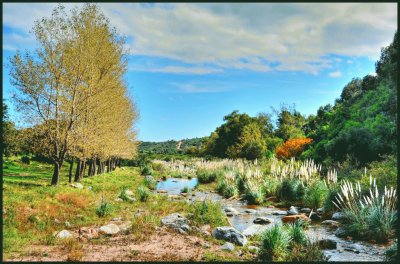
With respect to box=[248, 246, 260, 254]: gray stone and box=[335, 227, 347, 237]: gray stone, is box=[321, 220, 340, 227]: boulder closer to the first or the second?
box=[335, 227, 347, 237]: gray stone

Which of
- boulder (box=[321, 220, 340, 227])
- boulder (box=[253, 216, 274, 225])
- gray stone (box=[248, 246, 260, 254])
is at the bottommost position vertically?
boulder (box=[253, 216, 274, 225])

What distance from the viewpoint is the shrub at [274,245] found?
928 centimetres

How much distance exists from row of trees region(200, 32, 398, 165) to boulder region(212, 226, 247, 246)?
12832 mm

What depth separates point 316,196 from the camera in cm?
1825

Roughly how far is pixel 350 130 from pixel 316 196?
9293 mm

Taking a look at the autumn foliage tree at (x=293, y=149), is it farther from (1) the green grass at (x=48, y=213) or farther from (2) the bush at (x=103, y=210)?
(2) the bush at (x=103, y=210)

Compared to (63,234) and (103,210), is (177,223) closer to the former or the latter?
(63,234)

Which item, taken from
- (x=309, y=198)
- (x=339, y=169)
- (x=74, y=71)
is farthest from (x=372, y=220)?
(x=74, y=71)

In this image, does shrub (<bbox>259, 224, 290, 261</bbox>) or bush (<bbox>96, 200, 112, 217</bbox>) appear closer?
shrub (<bbox>259, 224, 290, 261</bbox>)

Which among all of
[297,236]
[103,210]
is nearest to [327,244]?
[297,236]

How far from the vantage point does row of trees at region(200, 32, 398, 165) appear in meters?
23.1

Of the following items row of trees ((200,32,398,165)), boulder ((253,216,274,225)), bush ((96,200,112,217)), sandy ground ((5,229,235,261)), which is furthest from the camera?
row of trees ((200,32,398,165))

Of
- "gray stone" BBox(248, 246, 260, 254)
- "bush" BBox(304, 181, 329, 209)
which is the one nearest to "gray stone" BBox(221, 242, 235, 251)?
"gray stone" BBox(248, 246, 260, 254)

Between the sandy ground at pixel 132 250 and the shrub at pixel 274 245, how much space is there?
2.96 ft
